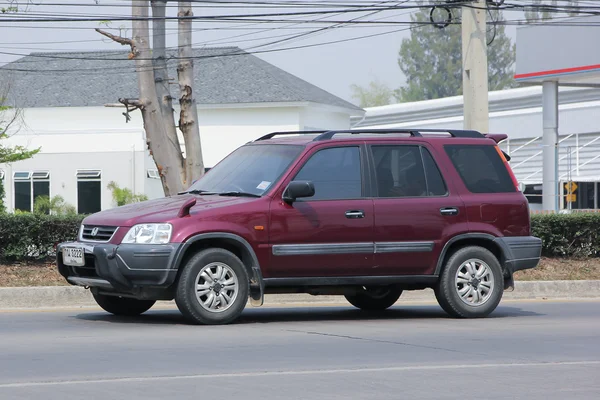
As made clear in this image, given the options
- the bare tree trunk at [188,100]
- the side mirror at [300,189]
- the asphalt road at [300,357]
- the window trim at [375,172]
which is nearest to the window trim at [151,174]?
the bare tree trunk at [188,100]

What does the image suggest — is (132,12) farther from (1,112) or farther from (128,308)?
(1,112)

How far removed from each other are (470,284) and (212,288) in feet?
9.85

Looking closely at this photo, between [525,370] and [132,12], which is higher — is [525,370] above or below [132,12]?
below

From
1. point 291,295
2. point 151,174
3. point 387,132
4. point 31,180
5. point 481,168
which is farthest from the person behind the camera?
point 31,180

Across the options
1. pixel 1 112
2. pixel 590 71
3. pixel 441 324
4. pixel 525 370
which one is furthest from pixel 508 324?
pixel 1 112

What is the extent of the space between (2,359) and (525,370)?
411 cm

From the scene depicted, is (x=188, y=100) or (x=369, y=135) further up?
(x=188, y=100)

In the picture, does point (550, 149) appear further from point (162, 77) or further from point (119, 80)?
point (119, 80)

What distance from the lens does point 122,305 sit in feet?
40.1

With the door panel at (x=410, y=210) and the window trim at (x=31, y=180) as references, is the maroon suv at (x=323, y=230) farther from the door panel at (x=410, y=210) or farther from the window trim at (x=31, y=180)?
the window trim at (x=31, y=180)

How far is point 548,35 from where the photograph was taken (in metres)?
29.2

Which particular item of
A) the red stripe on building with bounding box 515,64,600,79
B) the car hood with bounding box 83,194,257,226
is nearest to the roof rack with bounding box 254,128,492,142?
the car hood with bounding box 83,194,257,226

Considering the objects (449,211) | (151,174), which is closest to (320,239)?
(449,211)

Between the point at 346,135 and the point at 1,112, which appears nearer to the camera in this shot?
the point at 346,135
